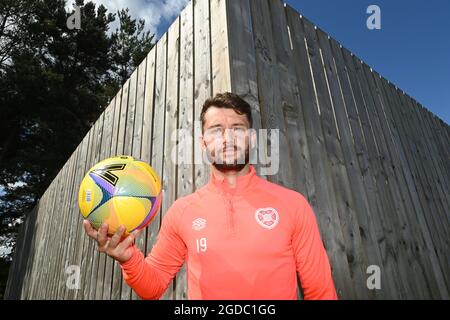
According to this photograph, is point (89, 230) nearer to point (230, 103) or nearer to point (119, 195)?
point (119, 195)

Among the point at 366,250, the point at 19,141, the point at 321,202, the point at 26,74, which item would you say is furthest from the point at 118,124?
the point at 19,141

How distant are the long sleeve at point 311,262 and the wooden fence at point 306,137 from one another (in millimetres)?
492

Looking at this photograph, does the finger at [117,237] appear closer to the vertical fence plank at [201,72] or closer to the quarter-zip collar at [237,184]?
the quarter-zip collar at [237,184]

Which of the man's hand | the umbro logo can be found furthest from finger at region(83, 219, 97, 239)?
the umbro logo

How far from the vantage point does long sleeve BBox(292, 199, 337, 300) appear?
145 centimetres

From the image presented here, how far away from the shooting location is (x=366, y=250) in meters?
2.32

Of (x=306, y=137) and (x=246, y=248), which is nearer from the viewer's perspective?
(x=246, y=248)

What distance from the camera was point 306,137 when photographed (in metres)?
2.30

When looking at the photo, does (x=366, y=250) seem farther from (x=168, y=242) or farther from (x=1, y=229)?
(x=1, y=229)

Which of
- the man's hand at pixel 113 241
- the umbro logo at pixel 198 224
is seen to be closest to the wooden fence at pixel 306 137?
the umbro logo at pixel 198 224

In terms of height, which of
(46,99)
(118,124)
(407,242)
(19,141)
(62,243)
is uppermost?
(46,99)

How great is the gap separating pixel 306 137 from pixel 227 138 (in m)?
0.95

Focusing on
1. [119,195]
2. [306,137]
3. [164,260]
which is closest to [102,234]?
[119,195]
